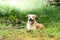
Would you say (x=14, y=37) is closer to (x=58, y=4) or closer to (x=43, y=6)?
(x=43, y=6)

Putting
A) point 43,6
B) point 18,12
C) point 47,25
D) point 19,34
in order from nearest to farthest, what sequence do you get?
point 19,34 → point 47,25 → point 18,12 → point 43,6

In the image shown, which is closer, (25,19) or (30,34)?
(30,34)

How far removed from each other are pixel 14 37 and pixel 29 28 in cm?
110

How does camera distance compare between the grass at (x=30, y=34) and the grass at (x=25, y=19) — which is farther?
the grass at (x=25, y=19)

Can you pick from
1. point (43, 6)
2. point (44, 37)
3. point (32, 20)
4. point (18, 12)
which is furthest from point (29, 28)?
point (43, 6)

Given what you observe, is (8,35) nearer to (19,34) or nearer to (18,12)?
(19,34)

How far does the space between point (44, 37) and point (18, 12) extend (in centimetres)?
307

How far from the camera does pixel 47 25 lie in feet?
31.1

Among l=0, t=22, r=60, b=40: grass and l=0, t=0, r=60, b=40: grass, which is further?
l=0, t=0, r=60, b=40: grass

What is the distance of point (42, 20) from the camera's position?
1005cm

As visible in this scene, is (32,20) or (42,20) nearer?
(32,20)

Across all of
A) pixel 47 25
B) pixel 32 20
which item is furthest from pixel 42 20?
pixel 32 20

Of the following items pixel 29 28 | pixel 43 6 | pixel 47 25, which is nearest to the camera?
pixel 29 28

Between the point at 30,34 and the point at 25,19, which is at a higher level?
the point at 25,19
